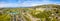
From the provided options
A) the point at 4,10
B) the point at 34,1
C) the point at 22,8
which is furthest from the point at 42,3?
the point at 4,10

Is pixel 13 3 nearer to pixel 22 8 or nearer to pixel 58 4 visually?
pixel 22 8

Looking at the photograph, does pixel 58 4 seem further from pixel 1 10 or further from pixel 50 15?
pixel 1 10

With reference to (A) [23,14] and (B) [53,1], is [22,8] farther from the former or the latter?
(B) [53,1]

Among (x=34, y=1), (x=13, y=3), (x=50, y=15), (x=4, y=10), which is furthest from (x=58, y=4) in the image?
(x=4, y=10)

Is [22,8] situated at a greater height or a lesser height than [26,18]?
greater

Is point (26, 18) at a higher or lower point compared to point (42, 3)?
lower

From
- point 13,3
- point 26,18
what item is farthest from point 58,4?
point 13,3

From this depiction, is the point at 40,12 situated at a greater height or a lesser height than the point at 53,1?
lesser
